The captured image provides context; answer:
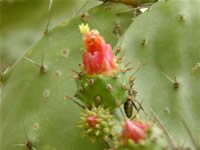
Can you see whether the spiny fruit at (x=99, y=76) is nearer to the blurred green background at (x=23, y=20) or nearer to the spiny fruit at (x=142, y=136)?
the spiny fruit at (x=142, y=136)

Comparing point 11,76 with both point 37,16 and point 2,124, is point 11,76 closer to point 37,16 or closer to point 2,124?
point 2,124

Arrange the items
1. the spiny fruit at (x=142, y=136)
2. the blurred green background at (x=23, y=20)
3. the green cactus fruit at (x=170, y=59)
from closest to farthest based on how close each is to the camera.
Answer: the spiny fruit at (x=142, y=136), the green cactus fruit at (x=170, y=59), the blurred green background at (x=23, y=20)

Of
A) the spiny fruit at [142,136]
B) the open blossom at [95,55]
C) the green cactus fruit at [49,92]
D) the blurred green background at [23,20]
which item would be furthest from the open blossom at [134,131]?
the blurred green background at [23,20]

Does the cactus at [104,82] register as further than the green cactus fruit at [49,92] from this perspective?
No

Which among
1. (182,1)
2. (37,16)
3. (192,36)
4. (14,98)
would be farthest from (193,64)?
(37,16)

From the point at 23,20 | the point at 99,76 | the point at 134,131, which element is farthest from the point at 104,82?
the point at 23,20

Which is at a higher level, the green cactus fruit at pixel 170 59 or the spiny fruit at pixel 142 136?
the spiny fruit at pixel 142 136

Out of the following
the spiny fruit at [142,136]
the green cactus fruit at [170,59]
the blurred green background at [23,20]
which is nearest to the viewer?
the spiny fruit at [142,136]

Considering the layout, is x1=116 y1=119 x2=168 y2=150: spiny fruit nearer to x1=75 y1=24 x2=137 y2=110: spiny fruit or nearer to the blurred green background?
x1=75 y1=24 x2=137 y2=110: spiny fruit
